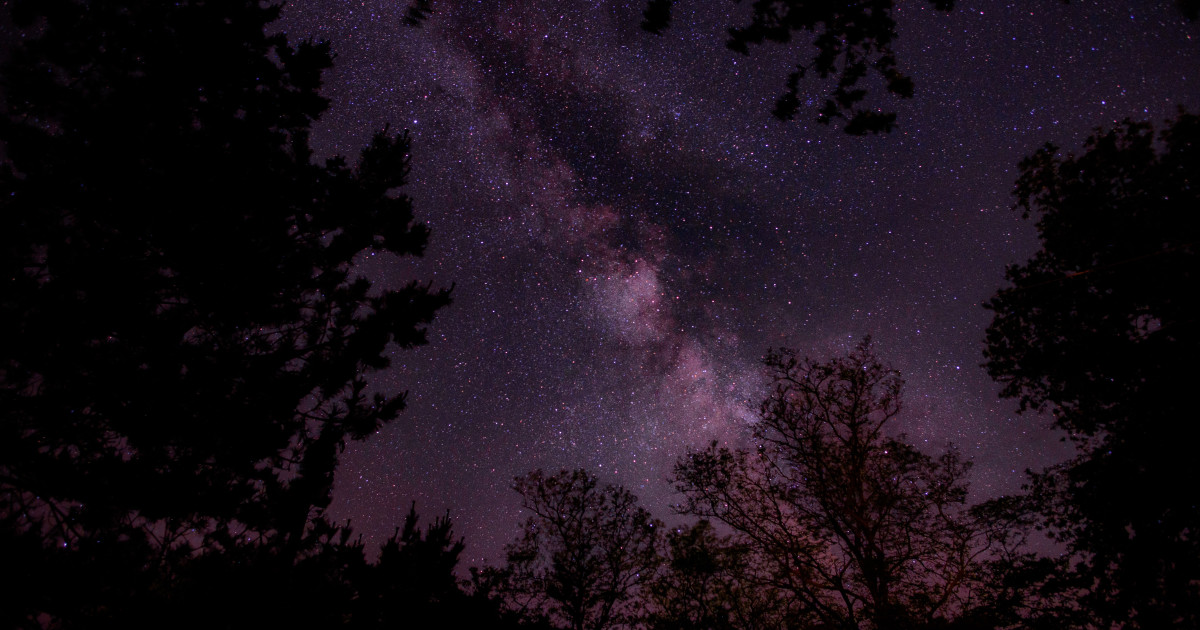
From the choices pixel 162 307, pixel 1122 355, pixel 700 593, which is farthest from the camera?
pixel 700 593

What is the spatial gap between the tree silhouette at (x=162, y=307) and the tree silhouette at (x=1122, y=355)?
549 inches

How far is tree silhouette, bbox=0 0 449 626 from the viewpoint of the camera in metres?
5.05

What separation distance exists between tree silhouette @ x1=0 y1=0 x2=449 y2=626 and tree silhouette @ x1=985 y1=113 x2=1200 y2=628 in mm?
13941

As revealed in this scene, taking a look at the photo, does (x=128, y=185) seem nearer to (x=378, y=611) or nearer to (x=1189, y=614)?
(x=378, y=611)

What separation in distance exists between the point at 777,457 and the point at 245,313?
15.3 m

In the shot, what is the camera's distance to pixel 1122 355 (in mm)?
9227

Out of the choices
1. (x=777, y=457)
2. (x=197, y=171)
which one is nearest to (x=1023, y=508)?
(x=777, y=457)

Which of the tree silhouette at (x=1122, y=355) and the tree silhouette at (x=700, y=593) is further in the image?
the tree silhouette at (x=700, y=593)

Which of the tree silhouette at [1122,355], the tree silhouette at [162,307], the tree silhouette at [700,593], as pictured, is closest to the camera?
the tree silhouette at [162,307]

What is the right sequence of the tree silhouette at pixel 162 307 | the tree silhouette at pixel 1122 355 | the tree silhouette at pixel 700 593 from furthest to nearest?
1. the tree silhouette at pixel 700 593
2. the tree silhouette at pixel 1122 355
3. the tree silhouette at pixel 162 307

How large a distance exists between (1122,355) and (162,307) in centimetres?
1813

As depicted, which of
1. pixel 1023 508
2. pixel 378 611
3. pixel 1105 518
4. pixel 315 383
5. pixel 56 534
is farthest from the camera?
pixel 1023 508

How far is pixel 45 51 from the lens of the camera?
6.82m

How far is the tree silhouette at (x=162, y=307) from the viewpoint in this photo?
505 cm
